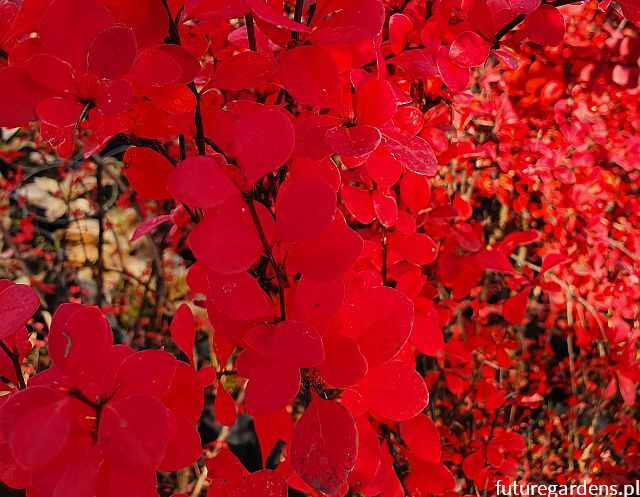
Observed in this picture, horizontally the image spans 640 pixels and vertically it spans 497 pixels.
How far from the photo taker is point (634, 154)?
68.2 inches

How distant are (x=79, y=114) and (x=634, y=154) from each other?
1795mm

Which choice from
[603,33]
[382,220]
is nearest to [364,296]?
[382,220]

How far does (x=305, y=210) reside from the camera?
1.36 feet

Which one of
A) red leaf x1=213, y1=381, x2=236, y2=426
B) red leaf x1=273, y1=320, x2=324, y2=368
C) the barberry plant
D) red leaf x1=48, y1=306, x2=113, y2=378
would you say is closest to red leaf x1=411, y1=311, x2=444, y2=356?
the barberry plant

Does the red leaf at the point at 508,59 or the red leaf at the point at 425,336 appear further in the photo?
the red leaf at the point at 425,336

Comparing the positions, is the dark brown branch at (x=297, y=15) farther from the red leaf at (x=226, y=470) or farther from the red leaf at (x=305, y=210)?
the red leaf at (x=226, y=470)

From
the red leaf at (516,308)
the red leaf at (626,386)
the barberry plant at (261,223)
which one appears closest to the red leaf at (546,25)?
the barberry plant at (261,223)

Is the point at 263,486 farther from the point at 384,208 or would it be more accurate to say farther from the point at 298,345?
the point at 384,208

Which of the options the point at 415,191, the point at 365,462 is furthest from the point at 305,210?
the point at 415,191

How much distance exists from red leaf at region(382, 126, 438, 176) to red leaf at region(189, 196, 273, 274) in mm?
141

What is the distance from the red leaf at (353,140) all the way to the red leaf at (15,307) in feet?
0.84

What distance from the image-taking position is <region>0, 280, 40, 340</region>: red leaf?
0.39 metres

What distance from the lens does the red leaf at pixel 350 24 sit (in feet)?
1.36

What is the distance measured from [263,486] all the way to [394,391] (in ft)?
0.51
